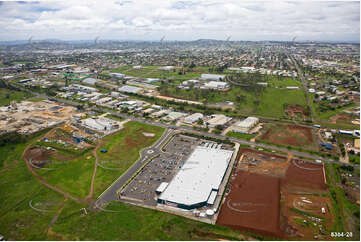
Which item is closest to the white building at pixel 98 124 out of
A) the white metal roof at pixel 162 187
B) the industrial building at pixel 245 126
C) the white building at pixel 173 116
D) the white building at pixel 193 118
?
the white building at pixel 173 116

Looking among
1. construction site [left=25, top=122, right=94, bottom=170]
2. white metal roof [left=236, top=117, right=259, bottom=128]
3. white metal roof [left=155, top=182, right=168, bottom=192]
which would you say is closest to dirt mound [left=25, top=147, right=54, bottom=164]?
construction site [left=25, top=122, right=94, bottom=170]

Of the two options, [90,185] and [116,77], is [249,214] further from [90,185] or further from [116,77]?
[116,77]

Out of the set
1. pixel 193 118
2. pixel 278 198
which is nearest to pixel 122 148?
pixel 193 118

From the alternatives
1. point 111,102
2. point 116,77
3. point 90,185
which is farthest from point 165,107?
point 116,77

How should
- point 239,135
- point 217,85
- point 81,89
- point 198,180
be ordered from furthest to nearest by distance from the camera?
point 81,89 < point 217,85 < point 239,135 < point 198,180

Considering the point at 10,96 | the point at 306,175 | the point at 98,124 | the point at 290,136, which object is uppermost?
the point at 10,96

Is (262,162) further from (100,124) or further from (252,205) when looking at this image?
(100,124)

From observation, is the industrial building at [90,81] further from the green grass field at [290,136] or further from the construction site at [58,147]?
the green grass field at [290,136]
